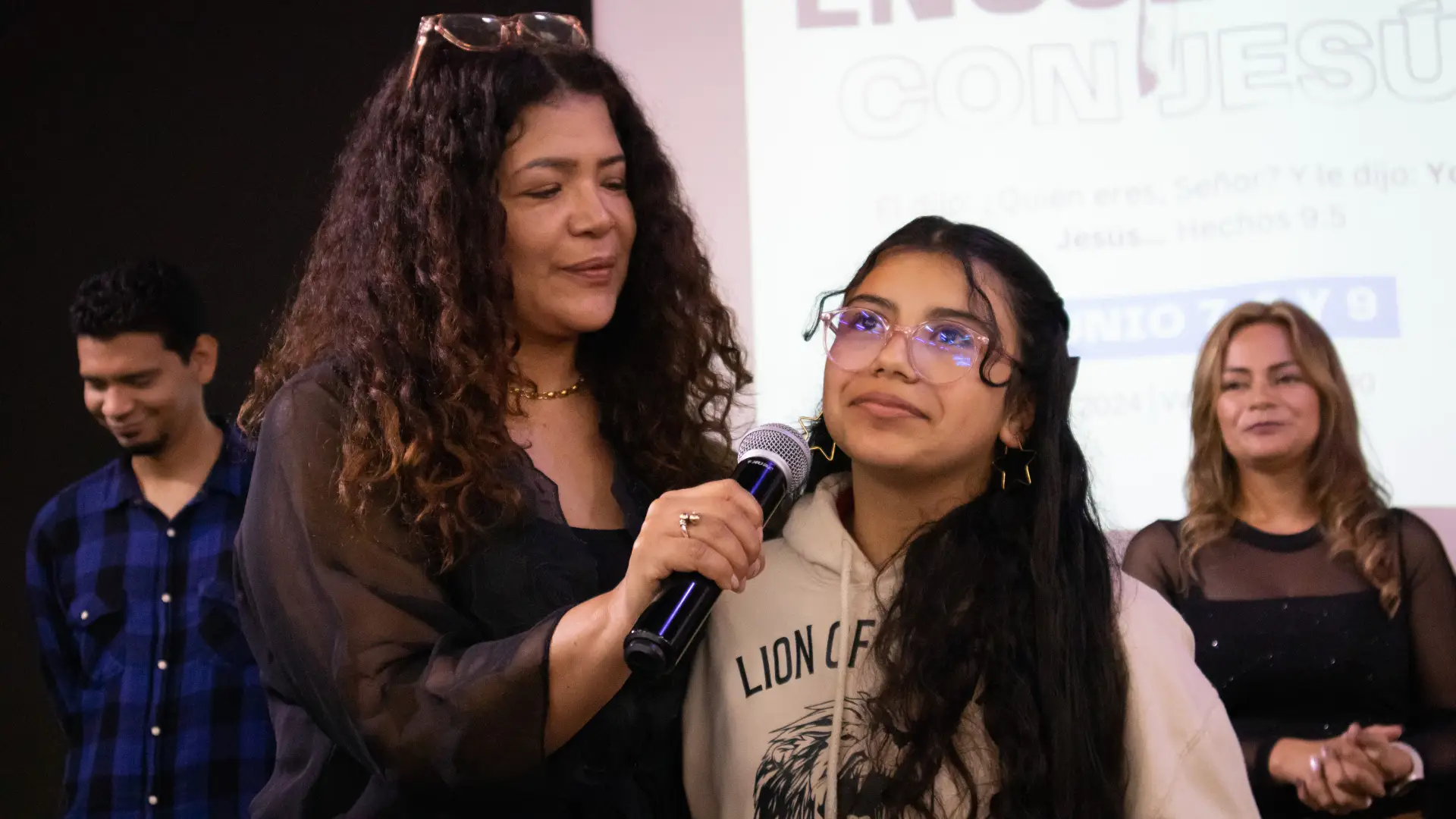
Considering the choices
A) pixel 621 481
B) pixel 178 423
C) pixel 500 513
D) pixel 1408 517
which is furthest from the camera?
pixel 178 423

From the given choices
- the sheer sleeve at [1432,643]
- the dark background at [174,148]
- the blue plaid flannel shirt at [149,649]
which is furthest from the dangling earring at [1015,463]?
the dark background at [174,148]

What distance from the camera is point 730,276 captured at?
3.47 meters

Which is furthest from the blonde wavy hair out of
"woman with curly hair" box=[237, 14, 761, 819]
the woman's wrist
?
"woman with curly hair" box=[237, 14, 761, 819]

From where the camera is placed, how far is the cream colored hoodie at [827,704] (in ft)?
5.00

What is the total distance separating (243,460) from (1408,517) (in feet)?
8.36

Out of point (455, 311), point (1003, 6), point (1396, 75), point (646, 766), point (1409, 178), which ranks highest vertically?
point (1003, 6)

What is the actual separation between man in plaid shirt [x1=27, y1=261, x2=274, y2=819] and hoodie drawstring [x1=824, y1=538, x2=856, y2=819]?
1.74 meters

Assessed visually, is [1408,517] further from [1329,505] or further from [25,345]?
[25,345]

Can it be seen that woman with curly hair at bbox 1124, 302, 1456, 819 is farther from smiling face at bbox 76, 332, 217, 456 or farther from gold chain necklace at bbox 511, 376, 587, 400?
smiling face at bbox 76, 332, 217, 456

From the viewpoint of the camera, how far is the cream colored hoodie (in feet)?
5.00

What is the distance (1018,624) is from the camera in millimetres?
1613

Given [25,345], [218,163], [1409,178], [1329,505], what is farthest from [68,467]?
[1409,178]

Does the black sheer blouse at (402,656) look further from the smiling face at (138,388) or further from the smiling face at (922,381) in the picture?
the smiling face at (138,388)

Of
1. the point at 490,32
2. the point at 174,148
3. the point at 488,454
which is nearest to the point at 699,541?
the point at 488,454
